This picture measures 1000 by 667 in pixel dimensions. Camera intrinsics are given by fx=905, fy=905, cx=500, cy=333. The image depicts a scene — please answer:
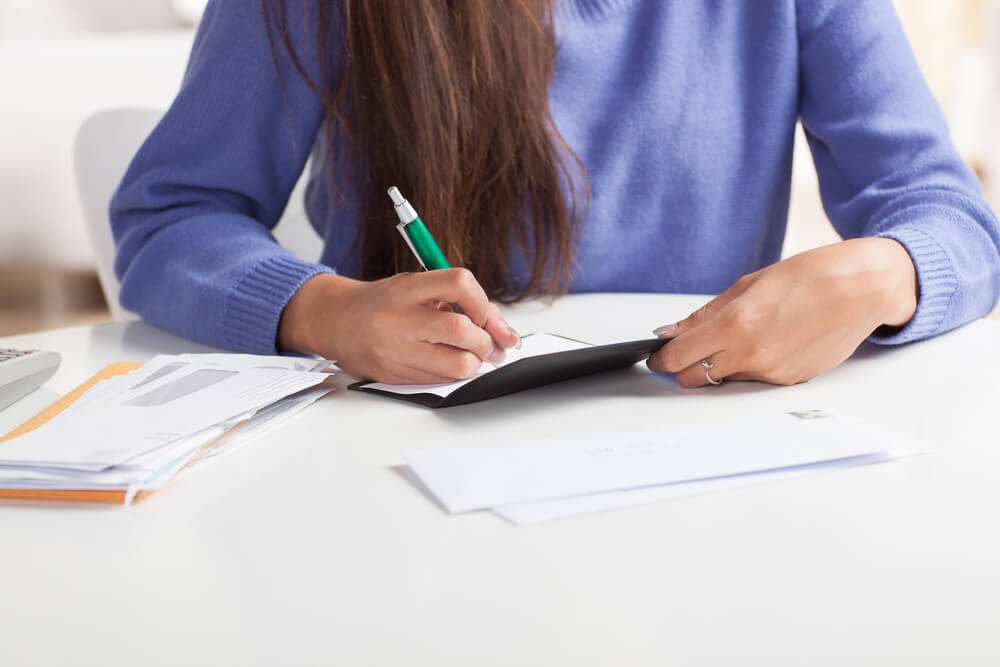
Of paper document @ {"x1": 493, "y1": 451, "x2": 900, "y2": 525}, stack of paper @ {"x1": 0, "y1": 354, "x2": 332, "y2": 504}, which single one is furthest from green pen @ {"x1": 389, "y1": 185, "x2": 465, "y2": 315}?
paper document @ {"x1": 493, "y1": 451, "x2": 900, "y2": 525}

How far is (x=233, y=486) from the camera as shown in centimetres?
47

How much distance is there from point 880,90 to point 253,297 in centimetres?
67

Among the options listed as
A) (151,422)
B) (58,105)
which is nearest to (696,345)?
(151,422)

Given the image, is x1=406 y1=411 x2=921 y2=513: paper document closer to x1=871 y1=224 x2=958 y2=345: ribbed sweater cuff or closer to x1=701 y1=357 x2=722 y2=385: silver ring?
x1=701 y1=357 x2=722 y2=385: silver ring

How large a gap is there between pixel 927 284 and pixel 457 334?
0.38 meters

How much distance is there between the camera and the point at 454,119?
2.75ft

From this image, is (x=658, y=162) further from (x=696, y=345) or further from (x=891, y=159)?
(x=696, y=345)

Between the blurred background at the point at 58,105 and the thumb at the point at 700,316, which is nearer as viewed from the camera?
the thumb at the point at 700,316

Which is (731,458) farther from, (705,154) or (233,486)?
(705,154)

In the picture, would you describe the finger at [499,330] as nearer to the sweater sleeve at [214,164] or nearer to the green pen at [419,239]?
the green pen at [419,239]

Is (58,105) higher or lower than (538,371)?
lower

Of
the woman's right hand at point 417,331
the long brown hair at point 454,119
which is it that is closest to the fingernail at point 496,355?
the woman's right hand at point 417,331

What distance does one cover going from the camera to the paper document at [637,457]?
0.44m

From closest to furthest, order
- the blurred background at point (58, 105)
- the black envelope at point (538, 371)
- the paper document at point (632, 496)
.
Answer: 1. the paper document at point (632, 496)
2. the black envelope at point (538, 371)
3. the blurred background at point (58, 105)
